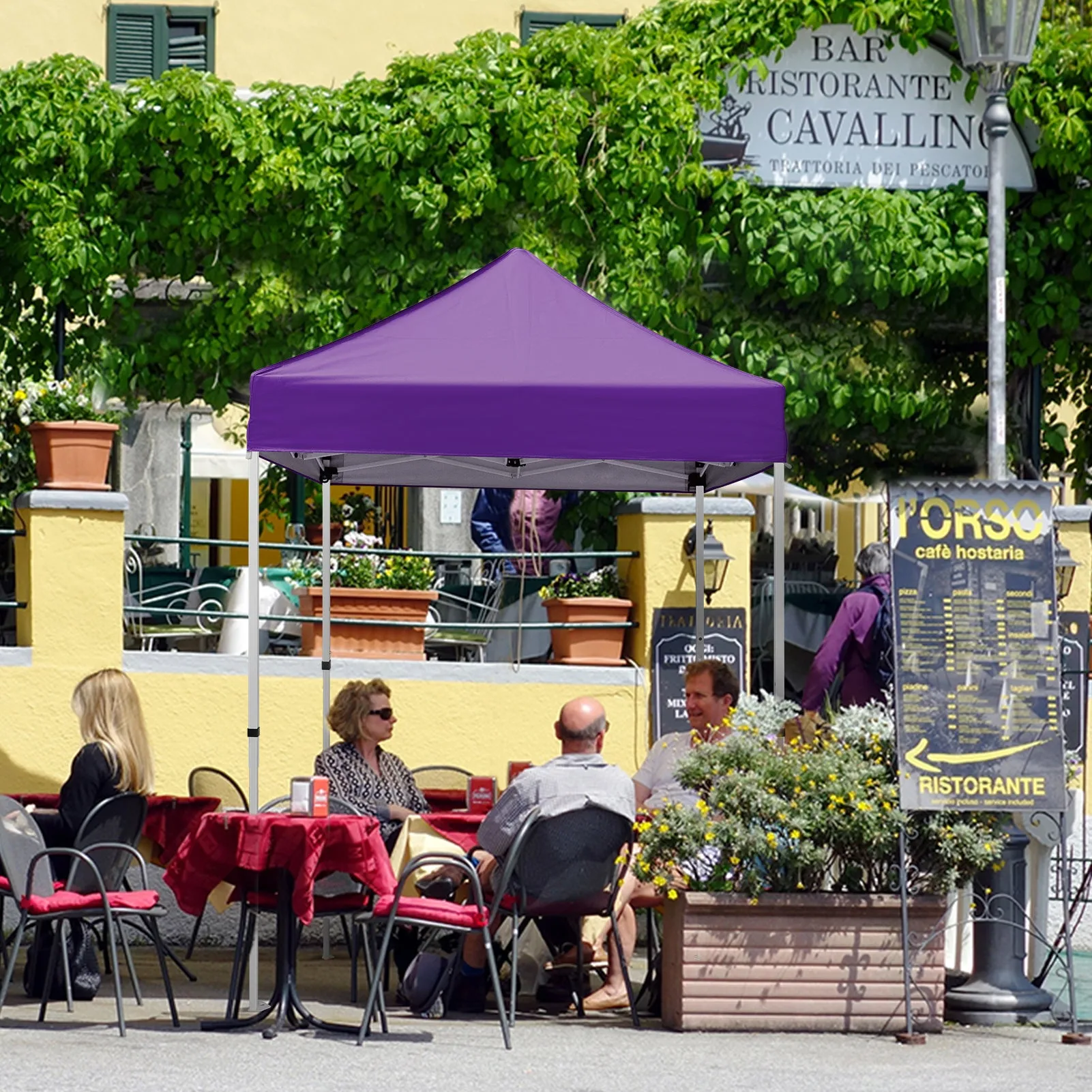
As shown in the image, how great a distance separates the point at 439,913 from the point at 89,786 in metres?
1.48

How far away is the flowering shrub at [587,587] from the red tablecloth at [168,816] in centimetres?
247

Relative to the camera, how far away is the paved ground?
6203 millimetres

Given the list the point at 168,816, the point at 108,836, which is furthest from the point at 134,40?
the point at 108,836

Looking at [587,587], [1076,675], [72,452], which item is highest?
[72,452]

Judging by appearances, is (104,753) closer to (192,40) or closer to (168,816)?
(168,816)

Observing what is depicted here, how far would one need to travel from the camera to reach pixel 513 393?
25.2 ft

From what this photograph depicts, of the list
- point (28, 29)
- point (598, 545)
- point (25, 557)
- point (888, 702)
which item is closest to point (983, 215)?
point (598, 545)

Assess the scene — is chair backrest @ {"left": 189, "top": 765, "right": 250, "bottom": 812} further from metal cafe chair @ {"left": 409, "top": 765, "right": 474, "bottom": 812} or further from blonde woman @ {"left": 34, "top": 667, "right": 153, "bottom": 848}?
blonde woman @ {"left": 34, "top": 667, "right": 153, "bottom": 848}

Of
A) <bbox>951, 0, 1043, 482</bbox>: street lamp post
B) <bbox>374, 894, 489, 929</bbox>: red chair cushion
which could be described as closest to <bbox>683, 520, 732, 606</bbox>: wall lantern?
<bbox>951, 0, 1043, 482</bbox>: street lamp post

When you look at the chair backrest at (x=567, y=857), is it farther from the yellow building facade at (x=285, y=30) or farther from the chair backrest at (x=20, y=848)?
the yellow building facade at (x=285, y=30)

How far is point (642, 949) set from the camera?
32.1 feet

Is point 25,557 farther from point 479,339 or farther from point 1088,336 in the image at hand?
point 1088,336

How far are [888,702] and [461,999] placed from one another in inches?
76.1

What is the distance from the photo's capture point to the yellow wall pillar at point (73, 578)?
9844 mm
